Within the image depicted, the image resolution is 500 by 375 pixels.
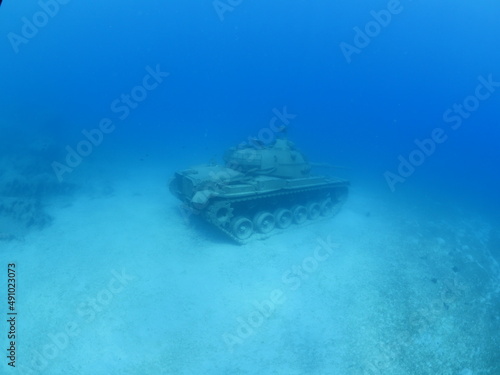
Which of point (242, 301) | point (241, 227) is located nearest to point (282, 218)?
point (241, 227)

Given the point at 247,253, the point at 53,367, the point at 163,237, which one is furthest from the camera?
the point at 163,237

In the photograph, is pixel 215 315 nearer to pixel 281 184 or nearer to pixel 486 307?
pixel 281 184

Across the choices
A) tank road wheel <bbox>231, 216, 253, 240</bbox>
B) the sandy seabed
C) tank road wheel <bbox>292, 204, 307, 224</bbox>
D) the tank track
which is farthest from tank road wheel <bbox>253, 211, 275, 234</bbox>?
tank road wheel <bbox>292, 204, 307, 224</bbox>

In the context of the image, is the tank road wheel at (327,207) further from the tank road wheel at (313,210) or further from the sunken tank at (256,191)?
the tank road wheel at (313,210)

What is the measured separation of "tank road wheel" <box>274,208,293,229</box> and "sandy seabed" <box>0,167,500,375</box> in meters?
0.53

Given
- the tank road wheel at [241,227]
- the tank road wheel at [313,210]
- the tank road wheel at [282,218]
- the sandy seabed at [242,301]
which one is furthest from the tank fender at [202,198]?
the tank road wheel at [313,210]

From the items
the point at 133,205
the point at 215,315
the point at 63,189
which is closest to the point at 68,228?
the point at 133,205

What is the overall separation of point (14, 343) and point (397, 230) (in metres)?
15.2

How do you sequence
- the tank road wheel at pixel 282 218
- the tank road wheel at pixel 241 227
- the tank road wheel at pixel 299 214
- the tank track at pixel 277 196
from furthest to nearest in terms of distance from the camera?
the tank road wheel at pixel 299 214 → the tank road wheel at pixel 282 218 → the tank road wheel at pixel 241 227 → the tank track at pixel 277 196

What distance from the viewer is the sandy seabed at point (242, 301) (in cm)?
675

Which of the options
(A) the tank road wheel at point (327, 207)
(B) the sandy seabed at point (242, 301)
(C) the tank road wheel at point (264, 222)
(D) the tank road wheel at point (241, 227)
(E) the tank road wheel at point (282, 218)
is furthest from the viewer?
(A) the tank road wheel at point (327, 207)

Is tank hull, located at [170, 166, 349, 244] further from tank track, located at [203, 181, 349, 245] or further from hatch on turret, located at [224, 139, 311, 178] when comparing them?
hatch on turret, located at [224, 139, 311, 178]

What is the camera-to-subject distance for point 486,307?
995 centimetres

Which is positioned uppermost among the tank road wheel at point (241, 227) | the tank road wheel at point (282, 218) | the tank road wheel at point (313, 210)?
the tank road wheel at point (313, 210)
